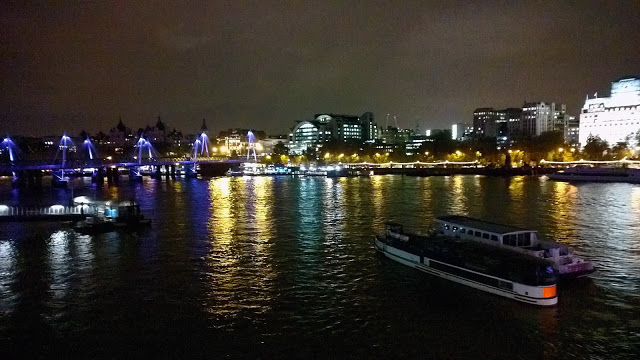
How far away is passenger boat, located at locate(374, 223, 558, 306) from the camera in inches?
575

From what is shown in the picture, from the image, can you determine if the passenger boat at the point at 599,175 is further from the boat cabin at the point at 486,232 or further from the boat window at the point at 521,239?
the boat window at the point at 521,239

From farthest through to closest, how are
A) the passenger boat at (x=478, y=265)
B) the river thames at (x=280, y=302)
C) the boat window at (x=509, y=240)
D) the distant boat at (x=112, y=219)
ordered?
the distant boat at (x=112, y=219), the boat window at (x=509, y=240), the passenger boat at (x=478, y=265), the river thames at (x=280, y=302)

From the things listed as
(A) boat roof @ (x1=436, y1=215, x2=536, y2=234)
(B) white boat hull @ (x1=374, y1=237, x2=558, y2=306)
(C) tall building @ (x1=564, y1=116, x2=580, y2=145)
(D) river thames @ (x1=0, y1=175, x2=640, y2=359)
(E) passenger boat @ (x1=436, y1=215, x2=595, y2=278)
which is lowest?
(D) river thames @ (x1=0, y1=175, x2=640, y2=359)

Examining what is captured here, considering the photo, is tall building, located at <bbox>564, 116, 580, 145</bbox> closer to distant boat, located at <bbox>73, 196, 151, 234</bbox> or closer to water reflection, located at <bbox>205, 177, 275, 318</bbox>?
water reflection, located at <bbox>205, 177, 275, 318</bbox>

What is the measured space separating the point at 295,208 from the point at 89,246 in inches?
761

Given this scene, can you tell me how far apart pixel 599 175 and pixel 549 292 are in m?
69.7

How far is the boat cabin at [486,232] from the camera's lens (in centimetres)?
1823

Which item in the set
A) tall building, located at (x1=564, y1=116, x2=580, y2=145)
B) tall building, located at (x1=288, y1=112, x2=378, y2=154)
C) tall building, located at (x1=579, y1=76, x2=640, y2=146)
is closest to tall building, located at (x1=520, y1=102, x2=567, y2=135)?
tall building, located at (x1=564, y1=116, x2=580, y2=145)

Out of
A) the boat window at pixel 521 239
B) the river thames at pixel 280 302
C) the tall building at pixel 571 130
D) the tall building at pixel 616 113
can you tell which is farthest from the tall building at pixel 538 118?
the boat window at pixel 521 239

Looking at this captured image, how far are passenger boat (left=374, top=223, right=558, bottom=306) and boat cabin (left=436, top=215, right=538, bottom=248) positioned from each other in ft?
2.02

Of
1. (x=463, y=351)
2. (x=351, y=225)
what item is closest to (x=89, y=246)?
(x=351, y=225)

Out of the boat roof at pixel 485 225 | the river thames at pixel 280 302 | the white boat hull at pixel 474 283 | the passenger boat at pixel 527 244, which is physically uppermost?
the boat roof at pixel 485 225

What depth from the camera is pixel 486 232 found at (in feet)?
62.9

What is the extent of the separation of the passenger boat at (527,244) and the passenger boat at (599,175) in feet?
204
